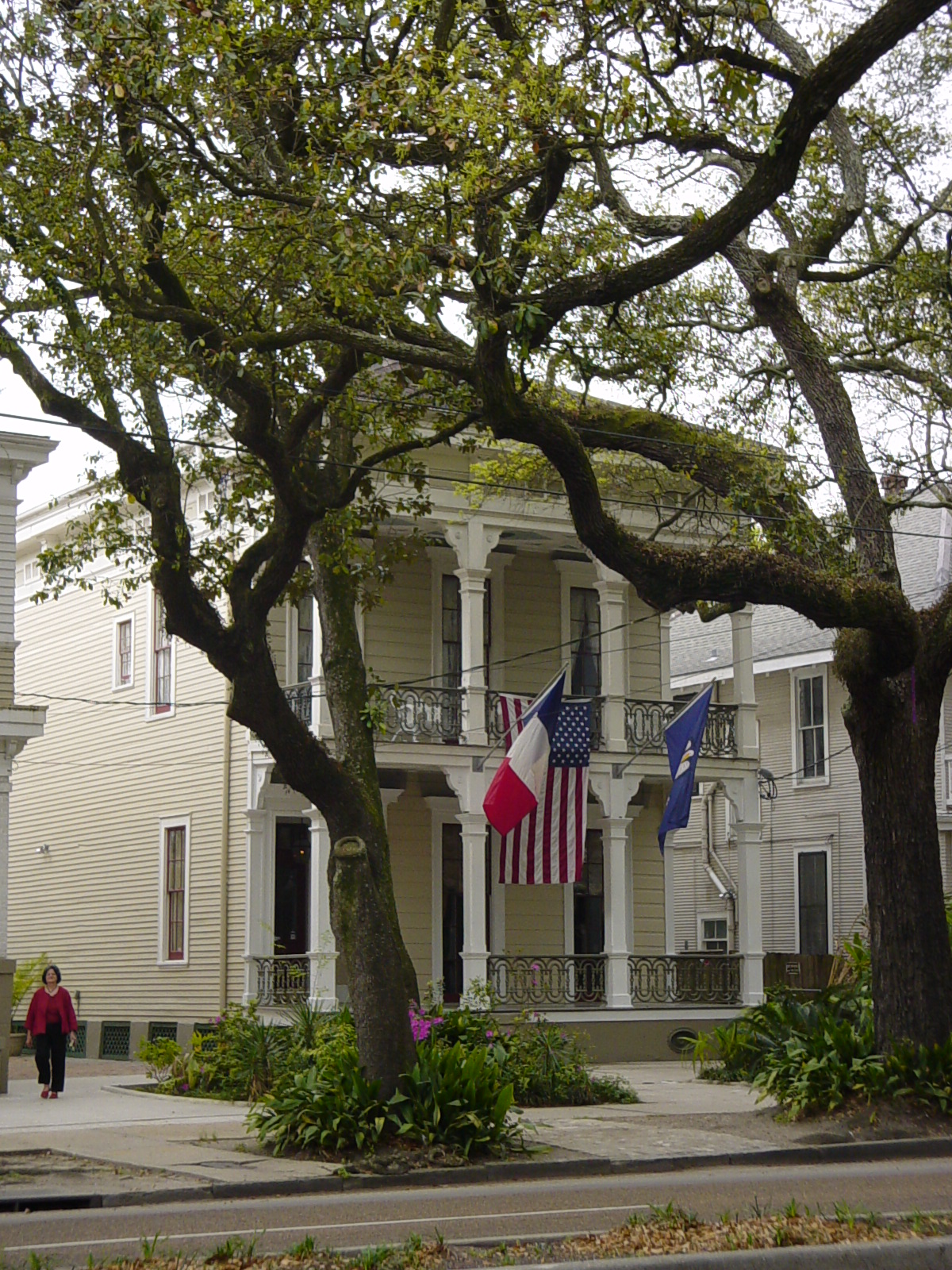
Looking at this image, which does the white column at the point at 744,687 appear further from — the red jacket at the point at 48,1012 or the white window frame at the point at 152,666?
the red jacket at the point at 48,1012

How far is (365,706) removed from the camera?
15164 mm

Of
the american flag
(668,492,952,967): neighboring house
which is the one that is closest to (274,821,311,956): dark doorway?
the american flag

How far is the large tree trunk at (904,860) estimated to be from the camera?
15773 millimetres

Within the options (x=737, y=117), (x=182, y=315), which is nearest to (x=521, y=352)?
(x=182, y=315)

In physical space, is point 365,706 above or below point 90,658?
below

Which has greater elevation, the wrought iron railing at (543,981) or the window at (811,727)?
the window at (811,727)

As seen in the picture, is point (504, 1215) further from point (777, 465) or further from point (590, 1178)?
point (777, 465)

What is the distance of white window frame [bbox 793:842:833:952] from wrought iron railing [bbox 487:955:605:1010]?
734cm

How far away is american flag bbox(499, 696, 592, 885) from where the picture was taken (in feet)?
71.4

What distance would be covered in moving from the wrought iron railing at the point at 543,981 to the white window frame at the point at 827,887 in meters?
7.34

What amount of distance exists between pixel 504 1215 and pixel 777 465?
938 cm

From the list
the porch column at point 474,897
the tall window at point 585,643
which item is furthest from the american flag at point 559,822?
the tall window at point 585,643

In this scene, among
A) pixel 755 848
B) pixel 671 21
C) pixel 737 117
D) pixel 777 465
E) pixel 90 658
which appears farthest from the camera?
pixel 90 658

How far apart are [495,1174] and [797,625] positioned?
837 inches
